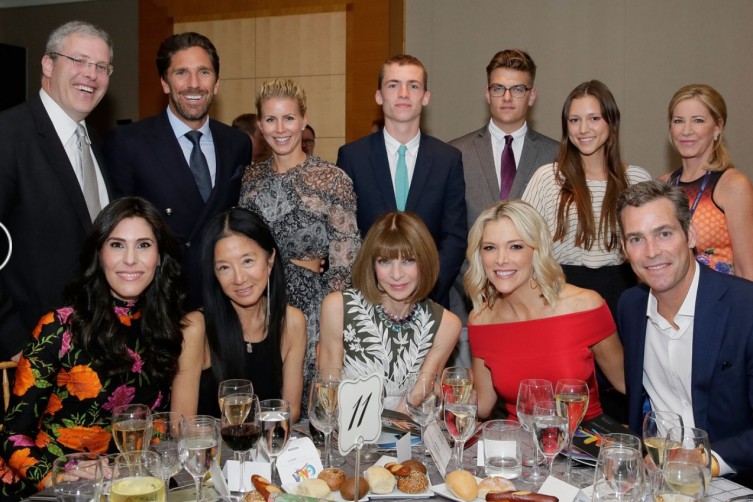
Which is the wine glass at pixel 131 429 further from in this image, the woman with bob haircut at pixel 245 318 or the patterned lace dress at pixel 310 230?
the patterned lace dress at pixel 310 230

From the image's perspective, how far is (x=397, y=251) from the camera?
2854 mm

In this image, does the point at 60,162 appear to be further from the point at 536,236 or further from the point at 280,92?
the point at 536,236

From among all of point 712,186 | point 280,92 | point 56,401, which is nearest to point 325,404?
point 56,401

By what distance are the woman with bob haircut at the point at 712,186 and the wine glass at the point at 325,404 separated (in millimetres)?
2216

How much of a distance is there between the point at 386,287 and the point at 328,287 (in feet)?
1.60

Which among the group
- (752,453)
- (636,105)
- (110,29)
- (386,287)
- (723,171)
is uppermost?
(110,29)

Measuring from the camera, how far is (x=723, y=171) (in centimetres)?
346

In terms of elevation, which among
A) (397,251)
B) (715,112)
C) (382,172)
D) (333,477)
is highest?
(715,112)

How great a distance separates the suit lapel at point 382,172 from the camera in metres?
3.56

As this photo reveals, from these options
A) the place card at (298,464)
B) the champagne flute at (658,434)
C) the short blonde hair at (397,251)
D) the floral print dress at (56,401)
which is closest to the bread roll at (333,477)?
the place card at (298,464)

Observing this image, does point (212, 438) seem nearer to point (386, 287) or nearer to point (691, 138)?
point (386, 287)

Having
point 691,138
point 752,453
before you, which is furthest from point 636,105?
point 752,453

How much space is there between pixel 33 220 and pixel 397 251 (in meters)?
1.40

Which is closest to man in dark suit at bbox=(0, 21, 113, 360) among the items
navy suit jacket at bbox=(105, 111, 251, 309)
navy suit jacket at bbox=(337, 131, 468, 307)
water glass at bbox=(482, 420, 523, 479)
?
navy suit jacket at bbox=(105, 111, 251, 309)
